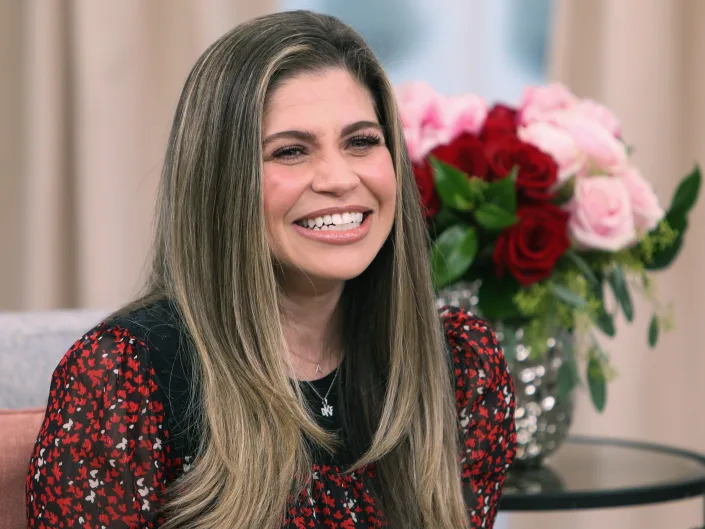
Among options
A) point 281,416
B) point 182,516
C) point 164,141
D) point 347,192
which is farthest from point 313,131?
point 164,141

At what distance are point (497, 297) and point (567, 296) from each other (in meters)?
0.10

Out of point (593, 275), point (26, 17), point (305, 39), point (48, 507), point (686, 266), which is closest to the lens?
point (48, 507)

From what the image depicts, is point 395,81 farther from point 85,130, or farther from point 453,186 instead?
point 453,186

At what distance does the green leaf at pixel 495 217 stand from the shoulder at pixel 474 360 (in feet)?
0.44

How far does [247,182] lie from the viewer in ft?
4.06

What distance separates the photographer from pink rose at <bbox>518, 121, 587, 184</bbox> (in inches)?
62.1

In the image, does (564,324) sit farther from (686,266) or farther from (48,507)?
(686,266)

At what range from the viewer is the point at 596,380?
170 cm

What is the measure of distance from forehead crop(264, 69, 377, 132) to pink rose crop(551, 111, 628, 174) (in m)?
0.41

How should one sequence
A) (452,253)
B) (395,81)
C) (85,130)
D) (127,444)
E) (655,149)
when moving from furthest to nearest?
(395,81) < (655,149) < (85,130) < (452,253) < (127,444)

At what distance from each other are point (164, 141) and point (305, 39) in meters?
1.14

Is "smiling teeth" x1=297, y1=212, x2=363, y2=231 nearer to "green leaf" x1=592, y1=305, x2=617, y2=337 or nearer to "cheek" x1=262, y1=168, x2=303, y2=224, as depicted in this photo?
"cheek" x1=262, y1=168, x2=303, y2=224

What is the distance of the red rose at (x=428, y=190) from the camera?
1.58 metres

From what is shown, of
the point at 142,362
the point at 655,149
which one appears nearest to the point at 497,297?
the point at 142,362
